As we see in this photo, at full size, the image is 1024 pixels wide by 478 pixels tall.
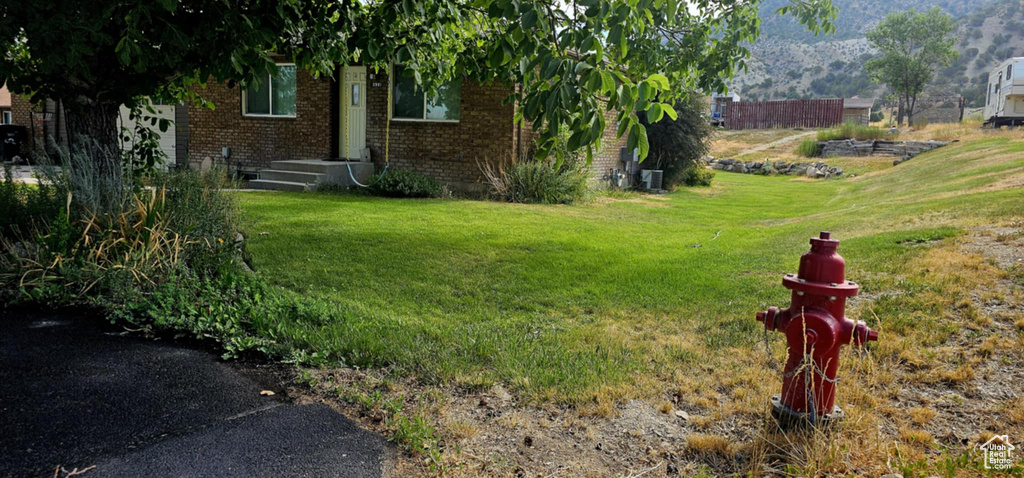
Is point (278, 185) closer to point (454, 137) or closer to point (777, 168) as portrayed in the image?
point (454, 137)

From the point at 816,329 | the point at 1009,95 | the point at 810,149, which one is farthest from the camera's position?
the point at 810,149

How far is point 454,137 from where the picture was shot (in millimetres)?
15352

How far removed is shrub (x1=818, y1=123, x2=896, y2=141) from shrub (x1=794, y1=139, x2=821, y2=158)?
107cm

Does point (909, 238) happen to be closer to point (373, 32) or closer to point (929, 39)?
point (373, 32)

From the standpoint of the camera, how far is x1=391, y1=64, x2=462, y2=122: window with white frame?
15.4 metres

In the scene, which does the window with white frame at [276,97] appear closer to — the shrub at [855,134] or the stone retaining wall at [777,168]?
the stone retaining wall at [777,168]

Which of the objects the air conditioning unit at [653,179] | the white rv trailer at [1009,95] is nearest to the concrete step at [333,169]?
the air conditioning unit at [653,179]

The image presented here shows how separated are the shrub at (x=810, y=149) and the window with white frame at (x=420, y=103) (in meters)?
23.4

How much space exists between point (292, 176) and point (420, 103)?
3.31 metres

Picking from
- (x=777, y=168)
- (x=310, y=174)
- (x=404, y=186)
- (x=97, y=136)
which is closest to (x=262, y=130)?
(x=310, y=174)

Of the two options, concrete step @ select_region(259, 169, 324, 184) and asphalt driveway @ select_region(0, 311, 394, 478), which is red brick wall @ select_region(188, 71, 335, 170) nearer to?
concrete step @ select_region(259, 169, 324, 184)

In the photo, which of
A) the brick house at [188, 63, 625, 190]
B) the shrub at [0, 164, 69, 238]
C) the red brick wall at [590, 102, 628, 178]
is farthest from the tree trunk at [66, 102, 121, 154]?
the red brick wall at [590, 102, 628, 178]

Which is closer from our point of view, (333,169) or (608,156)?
(333,169)

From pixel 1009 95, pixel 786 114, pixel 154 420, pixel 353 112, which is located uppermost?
pixel 786 114
